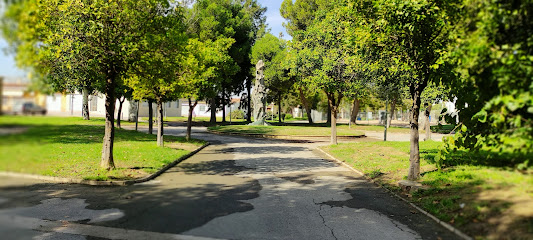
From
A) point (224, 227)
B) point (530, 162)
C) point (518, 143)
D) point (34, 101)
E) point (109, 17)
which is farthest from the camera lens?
point (109, 17)

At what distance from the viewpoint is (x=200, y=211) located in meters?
6.36

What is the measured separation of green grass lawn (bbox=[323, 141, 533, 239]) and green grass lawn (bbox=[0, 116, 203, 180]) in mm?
5493

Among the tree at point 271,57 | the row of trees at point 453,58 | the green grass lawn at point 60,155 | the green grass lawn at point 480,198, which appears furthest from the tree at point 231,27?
the green grass lawn at point 480,198

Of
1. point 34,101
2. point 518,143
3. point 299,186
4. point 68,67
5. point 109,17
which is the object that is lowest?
point 299,186

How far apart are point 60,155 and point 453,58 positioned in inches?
482

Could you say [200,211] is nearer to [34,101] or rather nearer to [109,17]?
[34,101]

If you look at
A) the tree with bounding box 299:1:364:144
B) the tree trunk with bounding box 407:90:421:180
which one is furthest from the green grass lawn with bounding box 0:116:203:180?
the tree with bounding box 299:1:364:144

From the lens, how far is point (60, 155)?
39.1 ft

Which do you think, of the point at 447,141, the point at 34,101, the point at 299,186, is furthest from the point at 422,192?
the point at 34,101

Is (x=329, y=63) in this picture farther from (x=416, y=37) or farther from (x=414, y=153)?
(x=414, y=153)

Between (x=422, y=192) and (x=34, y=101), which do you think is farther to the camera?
(x=422, y=192)

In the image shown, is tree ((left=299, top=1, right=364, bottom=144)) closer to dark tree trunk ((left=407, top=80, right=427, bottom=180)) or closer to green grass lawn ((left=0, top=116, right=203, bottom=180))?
dark tree trunk ((left=407, top=80, right=427, bottom=180))

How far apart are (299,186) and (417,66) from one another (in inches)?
171

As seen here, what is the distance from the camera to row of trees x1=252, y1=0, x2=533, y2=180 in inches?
170
